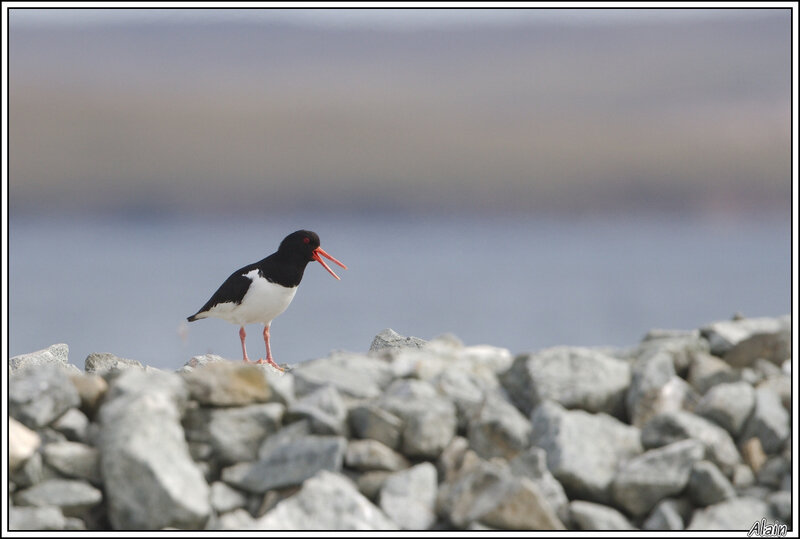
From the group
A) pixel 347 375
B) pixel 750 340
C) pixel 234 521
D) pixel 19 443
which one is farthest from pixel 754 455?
pixel 19 443

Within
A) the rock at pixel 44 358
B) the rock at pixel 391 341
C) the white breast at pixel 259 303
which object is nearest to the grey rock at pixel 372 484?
the white breast at pixel 259 303

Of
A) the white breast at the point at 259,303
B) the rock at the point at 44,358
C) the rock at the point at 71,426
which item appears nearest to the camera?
the rock at the point at 71,426

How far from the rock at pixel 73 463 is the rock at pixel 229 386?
562 millimetres

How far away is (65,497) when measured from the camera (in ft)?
13.1

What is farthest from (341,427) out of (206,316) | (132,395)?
(206,316)

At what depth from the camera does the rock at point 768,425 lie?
13.6 ft

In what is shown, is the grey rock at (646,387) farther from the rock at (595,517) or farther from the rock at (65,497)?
the rock at (65,497)

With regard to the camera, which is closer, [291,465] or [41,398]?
[291,465]

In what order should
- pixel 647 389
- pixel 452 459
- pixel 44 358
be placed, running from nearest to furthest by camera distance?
pixel 452 459 → pixel 647 389 → pixel 44 358

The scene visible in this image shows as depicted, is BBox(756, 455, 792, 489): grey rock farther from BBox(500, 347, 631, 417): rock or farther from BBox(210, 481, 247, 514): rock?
BBox(210, 481, 247, 514): rock

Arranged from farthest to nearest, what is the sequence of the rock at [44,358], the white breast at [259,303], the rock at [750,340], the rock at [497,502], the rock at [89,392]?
the rock at [44,358] → the white breast at [259,303] → the rock at [750,340] → the rock at [89,392] → the rock at [497,502]

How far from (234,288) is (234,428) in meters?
4.12

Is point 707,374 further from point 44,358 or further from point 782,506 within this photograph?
point 44,358

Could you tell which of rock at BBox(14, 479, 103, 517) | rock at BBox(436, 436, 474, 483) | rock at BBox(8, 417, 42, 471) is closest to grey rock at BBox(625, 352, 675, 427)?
rock at BBox(436, 436, 474, 483)
